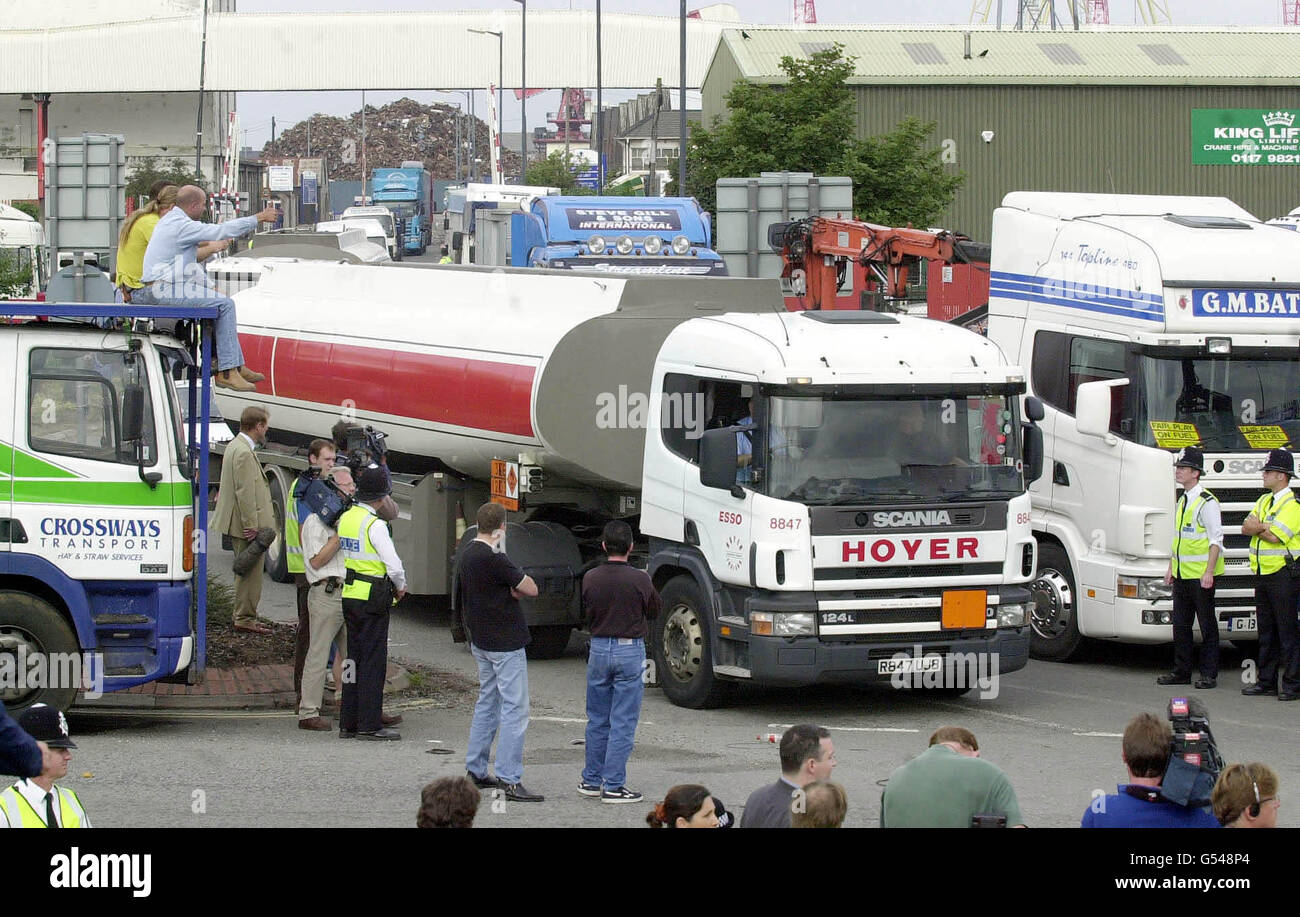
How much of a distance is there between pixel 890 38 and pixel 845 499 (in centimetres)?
4840

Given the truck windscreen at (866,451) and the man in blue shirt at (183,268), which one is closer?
the man in blue shirt at (183,268)

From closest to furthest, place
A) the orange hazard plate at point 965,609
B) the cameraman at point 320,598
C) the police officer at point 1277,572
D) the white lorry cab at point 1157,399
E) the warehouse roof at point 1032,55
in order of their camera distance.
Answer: the cameraman at point 320,598
the orange hazard plate at point 965,609
the police officer at point 1277,572
the white lorry cab at point 1157,399
the warehouse roof at point 1032,55

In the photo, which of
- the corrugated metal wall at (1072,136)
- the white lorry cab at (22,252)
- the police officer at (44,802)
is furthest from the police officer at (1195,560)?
the corrugated metal wall at (1072,136)

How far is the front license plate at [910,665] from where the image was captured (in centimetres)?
1185

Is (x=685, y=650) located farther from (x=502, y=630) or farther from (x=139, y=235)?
(x=139, y=235)

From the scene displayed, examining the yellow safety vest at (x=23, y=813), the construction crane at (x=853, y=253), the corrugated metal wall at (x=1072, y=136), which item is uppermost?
the corrugated metal wall at (x=1072, y=136)

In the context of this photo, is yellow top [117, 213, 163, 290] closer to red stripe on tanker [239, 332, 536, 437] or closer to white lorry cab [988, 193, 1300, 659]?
red stripe on tanker [239, 332, 536, 437]

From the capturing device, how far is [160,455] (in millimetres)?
10984

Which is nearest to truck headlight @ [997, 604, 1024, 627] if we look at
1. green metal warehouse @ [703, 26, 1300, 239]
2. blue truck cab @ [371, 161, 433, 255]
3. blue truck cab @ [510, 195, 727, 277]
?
blue truck cab @ [510, 195, 727, 277]

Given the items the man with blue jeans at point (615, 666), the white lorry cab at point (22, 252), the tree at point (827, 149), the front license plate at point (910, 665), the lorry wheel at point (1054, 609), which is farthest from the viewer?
the white lorry cab at point (22, 252)

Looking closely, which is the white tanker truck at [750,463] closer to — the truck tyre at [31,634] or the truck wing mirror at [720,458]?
the truck wing mirror at [720,458]

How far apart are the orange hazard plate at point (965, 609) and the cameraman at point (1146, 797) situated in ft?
18.7

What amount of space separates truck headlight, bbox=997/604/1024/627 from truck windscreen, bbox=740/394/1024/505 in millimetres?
797
